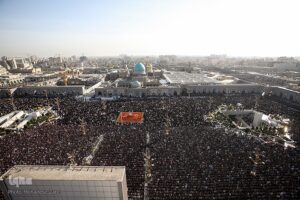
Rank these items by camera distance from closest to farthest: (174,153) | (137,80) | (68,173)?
(68,173)
(174,153)
(137,80)

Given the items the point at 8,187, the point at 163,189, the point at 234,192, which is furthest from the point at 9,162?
the point at 234,192

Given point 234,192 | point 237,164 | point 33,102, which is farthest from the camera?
point 33,102

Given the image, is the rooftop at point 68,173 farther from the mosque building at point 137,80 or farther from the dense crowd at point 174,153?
the mosque building at point 137,80

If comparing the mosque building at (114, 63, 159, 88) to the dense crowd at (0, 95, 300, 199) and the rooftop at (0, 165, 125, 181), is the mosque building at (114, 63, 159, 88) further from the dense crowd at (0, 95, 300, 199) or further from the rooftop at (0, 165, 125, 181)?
the rooftop at (0, 165, 125, 181)

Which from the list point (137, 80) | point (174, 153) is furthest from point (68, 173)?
point (137, 80)

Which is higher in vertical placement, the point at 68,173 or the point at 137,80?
the point at 68,173

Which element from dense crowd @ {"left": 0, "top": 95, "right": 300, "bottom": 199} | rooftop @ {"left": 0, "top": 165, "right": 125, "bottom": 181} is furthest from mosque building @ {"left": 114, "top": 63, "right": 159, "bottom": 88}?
rooftop @ {"left": 0, "top": 165, "right": 125, "bottom": 181}

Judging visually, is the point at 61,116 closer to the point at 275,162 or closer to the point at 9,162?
the point at 9,162

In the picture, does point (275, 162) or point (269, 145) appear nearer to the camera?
point (275, 162)

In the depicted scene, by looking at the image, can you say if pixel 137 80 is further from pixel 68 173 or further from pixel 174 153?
pixel 68 173
